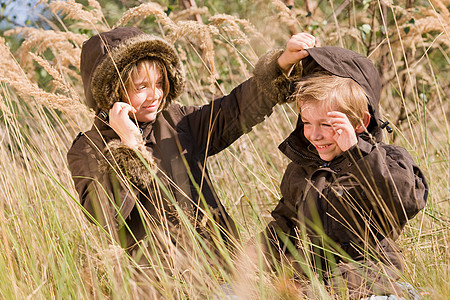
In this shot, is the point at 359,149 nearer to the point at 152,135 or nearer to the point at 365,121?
the point at 365,121

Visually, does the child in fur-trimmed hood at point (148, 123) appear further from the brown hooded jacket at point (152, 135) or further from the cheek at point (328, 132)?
the cheek at point (328, 132)

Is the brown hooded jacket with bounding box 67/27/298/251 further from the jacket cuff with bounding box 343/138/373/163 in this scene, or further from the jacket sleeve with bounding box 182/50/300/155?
the jacket cuff with bounding box 343/138/373/163

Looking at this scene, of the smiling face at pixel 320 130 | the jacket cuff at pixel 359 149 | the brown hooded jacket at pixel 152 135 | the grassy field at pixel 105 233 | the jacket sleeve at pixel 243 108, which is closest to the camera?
the grassy field at pixel 105 233

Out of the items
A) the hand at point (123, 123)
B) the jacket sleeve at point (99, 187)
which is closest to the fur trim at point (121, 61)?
the hand at point (123, 123)

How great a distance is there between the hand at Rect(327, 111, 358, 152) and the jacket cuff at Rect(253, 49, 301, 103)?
288 millimetres

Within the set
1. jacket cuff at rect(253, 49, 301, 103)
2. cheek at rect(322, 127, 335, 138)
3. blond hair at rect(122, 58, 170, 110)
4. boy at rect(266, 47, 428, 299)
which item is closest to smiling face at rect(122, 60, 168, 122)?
blond hair at rect(122, 58, 170, 110)

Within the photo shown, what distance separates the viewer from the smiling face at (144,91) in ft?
6.73

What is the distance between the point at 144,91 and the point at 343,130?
2.56 feet

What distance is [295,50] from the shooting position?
6.40 ft

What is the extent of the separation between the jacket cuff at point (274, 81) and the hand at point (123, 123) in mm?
497

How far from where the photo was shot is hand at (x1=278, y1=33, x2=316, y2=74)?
1.92 meters

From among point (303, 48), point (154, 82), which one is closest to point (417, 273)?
point (303, 48)

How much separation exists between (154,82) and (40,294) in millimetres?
899

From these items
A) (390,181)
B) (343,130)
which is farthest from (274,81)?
(390,181)
